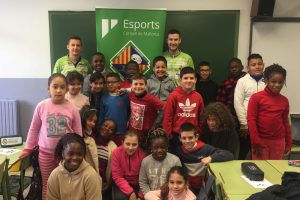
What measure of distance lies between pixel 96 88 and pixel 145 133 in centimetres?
69

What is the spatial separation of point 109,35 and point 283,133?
2.24 metres

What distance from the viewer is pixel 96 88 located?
325 cm

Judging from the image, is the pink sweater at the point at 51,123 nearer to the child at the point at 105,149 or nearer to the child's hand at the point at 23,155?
the child's hand at the point at 23,155

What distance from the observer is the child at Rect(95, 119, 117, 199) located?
110 inches

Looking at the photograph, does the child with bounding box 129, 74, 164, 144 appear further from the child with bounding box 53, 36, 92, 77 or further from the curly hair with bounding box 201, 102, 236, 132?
the child with bounding box 53, 36, 92, 77

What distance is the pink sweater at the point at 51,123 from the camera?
2613 mm

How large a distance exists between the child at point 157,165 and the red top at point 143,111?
57 cm

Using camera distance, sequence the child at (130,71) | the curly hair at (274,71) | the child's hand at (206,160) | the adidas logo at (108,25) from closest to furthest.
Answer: the child's hand at (206,160)
the curly hair at (274,71)
the child at (130,71)
the adidas logo at (108,25)

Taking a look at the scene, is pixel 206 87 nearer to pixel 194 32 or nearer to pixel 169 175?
pixel 194 32

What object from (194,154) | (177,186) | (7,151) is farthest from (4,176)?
(194,154)

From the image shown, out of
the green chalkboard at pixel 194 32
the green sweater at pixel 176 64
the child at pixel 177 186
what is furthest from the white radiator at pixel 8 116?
the child at pixel 177 186

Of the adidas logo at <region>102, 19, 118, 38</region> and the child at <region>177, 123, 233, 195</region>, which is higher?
the adidas logo at <region>102, 19, 118, 38</region>

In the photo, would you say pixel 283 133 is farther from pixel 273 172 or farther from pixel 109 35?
pixel 109 35

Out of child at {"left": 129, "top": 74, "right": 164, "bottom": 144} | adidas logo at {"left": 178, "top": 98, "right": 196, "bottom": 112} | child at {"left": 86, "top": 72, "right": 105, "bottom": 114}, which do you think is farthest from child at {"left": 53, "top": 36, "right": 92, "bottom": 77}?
adidas logo at {"left": 178, "top": 98, "right": 196, "bottom": 112}
